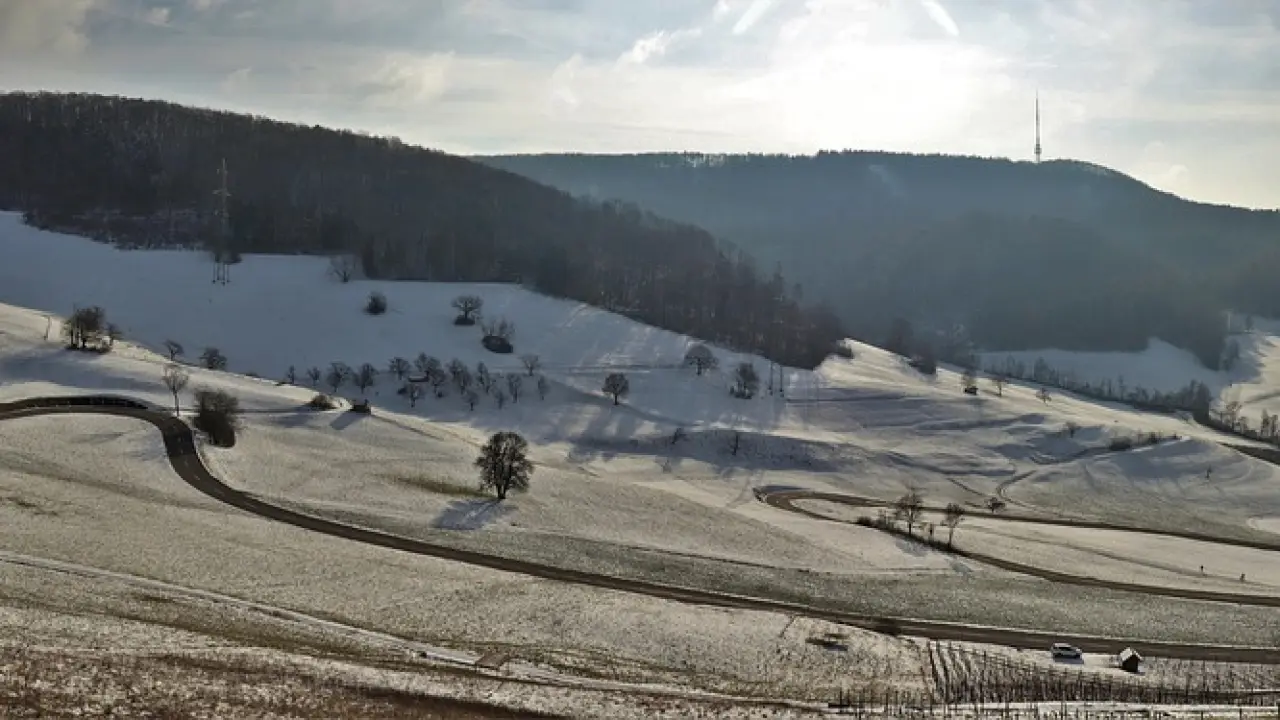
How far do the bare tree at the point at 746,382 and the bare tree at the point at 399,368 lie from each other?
1495 inches

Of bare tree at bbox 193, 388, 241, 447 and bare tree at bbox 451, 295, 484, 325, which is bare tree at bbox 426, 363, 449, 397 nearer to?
bare tree at bbox 451, 295, 484, 325

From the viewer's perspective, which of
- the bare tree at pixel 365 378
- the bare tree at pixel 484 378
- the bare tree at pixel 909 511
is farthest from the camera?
the bare tree at pixel 484 378

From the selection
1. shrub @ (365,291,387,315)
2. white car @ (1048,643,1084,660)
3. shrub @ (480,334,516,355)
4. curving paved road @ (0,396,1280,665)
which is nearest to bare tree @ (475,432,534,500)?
curving paved road @ (0,396,1280,665)

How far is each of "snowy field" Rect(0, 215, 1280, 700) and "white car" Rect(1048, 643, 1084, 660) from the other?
176 inches

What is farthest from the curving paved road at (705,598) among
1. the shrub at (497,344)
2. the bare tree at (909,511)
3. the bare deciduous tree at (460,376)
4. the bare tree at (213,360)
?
the shrub at (497,344)

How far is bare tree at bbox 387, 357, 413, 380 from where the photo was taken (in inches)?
4250

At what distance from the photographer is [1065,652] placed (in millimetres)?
37969

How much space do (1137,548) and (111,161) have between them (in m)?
176

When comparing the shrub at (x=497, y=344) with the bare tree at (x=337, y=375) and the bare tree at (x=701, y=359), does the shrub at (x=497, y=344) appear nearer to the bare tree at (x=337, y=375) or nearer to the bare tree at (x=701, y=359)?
the bare tree at (x=337, y=375)

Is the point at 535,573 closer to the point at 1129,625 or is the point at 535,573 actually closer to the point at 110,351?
the point at 1129,625

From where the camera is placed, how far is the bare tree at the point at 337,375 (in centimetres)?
10394

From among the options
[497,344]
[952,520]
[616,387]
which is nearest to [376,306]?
[497,344]

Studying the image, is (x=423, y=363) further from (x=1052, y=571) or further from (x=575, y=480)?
(x=1052, y=571)

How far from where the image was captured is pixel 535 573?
44.8 metres
